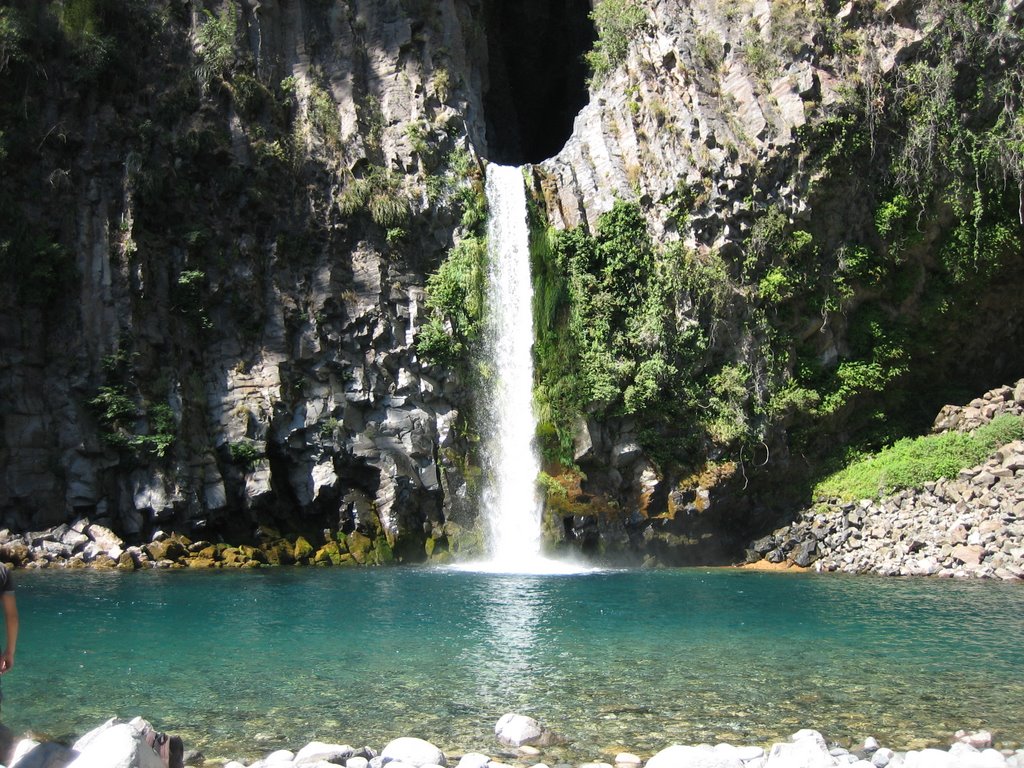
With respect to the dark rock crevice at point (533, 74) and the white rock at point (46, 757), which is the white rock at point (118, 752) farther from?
the dark rock crevice at point (533, 74)

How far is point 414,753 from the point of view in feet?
19.5

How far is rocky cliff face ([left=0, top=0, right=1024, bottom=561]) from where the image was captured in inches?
824

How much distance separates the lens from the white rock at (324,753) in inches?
229

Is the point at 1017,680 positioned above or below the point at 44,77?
below

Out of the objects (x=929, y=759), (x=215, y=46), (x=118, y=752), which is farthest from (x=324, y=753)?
(x=215, y=46)

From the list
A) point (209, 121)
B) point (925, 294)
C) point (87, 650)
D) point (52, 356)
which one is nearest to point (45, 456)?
point (52, 356)

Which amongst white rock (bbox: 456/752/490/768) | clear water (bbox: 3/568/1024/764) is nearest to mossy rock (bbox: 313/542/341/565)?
clear water (bbox: 3/568/1024/764)

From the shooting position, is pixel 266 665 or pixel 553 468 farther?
pixel 553 468

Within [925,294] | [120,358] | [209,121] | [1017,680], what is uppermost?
[209,121]

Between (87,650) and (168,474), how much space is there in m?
11.4

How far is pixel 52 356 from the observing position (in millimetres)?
20953

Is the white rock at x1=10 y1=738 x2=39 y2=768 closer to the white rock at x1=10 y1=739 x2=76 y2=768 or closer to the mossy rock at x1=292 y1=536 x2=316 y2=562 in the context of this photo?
the white rock at x1=10 y1=739 x2=76 y2=768

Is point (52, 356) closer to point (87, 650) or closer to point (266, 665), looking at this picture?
point (87, 650)

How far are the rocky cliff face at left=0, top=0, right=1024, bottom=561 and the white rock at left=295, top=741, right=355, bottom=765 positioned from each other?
52.1 ft
